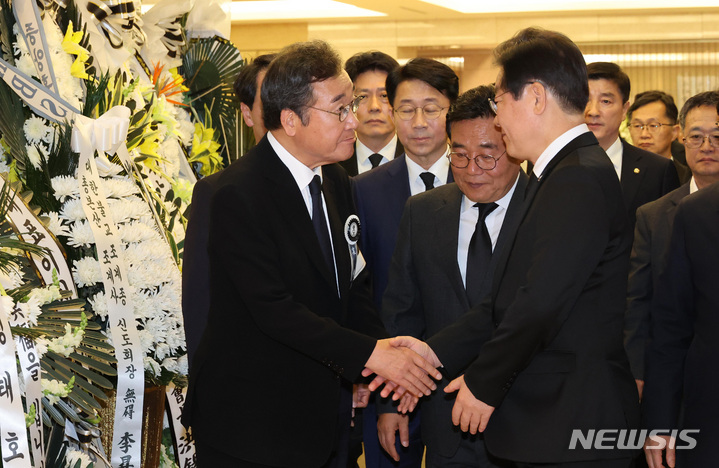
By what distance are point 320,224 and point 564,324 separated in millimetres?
733

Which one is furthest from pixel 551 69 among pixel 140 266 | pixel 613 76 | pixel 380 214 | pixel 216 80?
pixel 613 76

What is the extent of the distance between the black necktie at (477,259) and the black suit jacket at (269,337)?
1.62ft

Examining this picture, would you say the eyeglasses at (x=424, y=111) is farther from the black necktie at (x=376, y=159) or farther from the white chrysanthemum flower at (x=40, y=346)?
the white chrysanthemum flower at (x=40, y=346)

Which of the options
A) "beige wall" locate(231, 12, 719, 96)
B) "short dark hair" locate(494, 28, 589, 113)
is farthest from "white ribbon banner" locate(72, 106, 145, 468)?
"beige wall" locate(231, 12, 719, 96)

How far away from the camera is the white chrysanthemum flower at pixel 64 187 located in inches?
103

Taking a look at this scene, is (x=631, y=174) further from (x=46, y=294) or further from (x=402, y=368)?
(x=46, y=294)

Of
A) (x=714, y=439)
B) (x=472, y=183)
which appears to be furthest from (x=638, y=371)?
(x=472, y=183)

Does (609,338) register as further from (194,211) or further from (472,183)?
(194,211)

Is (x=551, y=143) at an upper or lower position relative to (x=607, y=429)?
upper

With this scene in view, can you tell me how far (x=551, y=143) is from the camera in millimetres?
2174

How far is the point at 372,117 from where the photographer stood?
3.93 meters

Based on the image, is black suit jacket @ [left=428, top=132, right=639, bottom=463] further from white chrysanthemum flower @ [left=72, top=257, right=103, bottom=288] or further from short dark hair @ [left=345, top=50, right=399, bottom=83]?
short dark hair @ [left=345, top=50, right=399, bottom=83]

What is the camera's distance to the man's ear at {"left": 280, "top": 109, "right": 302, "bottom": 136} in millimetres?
2373

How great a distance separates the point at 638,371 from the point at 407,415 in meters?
0.91
